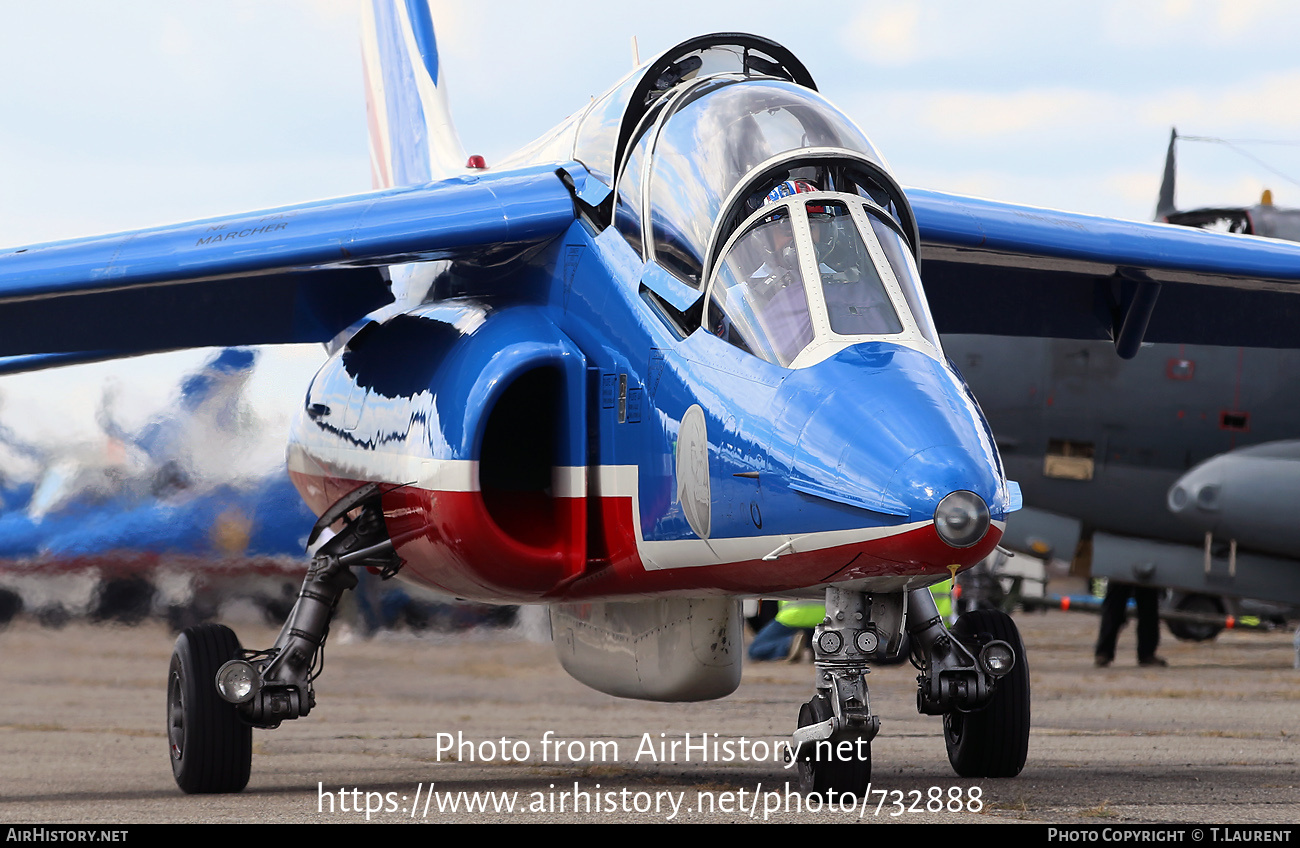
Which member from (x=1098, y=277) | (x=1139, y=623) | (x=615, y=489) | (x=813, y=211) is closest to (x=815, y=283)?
(x=813, y=211)

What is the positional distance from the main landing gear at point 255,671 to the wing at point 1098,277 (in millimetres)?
3490

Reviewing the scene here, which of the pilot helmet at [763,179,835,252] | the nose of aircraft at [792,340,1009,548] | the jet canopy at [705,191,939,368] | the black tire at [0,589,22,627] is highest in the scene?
the pilot helmet at [763,179,835,252]

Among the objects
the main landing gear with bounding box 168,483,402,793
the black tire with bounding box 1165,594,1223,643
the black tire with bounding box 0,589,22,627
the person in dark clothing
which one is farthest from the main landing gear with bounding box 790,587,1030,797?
the black tire with bounding box 1165,594,1223,643

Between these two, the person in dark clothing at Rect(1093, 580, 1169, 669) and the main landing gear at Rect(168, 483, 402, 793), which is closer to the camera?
the main landing gear at Rect(168, 483, 402, 793)

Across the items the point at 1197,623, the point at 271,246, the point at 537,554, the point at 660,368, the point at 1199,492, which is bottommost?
the point at 1197,623

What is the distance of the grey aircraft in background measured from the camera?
51.6 ft

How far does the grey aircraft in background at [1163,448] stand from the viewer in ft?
51.6

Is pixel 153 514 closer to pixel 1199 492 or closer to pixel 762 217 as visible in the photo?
pixel 1199 492

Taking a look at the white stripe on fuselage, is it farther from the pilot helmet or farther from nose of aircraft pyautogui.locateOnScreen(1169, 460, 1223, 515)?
nose of aircraft pyautogui.locateOnScreen(1169, 460, 1223, 515)

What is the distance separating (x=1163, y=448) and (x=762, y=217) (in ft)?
38.6

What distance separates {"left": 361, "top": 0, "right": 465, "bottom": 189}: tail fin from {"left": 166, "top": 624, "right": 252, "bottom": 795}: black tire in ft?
14.2

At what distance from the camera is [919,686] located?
23.7ft

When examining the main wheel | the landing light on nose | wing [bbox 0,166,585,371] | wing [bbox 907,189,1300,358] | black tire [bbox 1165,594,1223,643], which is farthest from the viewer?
black tire [bbox 1165,594,1223,643]

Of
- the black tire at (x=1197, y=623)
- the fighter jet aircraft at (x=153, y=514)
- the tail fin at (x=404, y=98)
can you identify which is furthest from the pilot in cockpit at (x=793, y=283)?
the black tire at (x=1197, y=623)
